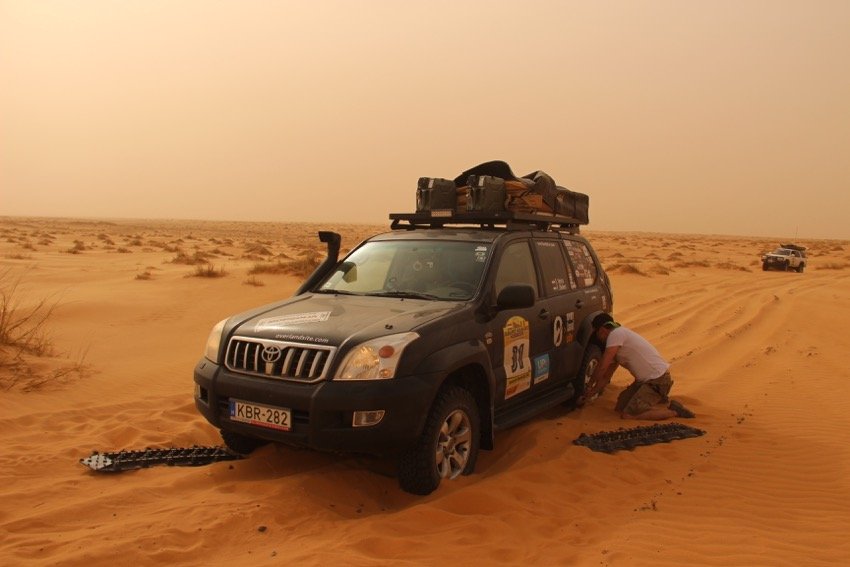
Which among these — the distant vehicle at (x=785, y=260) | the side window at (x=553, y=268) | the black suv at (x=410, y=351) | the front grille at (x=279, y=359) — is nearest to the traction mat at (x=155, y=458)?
the black suv at (x=410, y=351)

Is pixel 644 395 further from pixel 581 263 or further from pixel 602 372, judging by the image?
pixel 581 263

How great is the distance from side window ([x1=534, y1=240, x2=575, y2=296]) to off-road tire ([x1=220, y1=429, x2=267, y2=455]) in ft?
9.45

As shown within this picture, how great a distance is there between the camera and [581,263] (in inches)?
285

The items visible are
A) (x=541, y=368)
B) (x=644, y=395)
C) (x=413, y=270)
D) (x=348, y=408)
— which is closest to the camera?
(x=348, y=408)

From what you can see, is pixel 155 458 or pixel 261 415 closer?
pixel 261 415

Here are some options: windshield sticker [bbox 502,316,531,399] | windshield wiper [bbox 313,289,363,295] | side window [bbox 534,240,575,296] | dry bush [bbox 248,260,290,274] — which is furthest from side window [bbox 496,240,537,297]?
dry bush [bbox 248,260,290,274]

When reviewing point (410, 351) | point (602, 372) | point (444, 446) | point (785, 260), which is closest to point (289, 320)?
point (410, 351)

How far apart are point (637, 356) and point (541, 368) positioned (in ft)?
5.28

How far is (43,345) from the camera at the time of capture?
9203mm

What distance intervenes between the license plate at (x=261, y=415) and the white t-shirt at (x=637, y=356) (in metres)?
3.80

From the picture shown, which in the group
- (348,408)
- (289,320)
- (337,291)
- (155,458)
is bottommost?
(155,458)

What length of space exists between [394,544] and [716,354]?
827 cm

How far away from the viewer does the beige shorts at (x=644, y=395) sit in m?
6.86

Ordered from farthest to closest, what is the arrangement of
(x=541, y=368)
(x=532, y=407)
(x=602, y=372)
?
(x=602, y=372)
(x=541, y=368)
(x=532, y=407)
